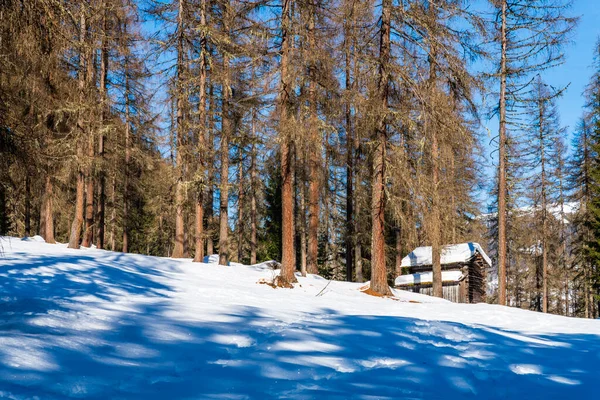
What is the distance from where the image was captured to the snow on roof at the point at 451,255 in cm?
2220

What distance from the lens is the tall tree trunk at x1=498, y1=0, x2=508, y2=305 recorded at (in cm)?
1675

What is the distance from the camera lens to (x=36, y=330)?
3857 millimetres

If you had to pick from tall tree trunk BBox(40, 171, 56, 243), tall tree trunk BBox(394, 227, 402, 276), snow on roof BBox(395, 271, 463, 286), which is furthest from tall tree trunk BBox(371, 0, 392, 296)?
tall tree trunk BBox(394, 227, 402, 276)

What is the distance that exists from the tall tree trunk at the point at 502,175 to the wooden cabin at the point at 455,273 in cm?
380

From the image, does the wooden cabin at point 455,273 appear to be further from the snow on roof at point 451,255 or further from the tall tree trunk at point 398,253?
the tall tree trunk at point 398,253

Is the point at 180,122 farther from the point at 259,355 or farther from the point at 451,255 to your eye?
the point at 451,255

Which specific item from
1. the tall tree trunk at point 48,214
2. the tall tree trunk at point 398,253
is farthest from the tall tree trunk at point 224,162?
the tall tree trunk at point 398,253

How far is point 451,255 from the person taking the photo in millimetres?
22656

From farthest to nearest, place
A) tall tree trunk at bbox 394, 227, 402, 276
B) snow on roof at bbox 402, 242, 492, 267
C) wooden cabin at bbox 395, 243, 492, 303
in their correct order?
1. tall tree trunk at bbox 394, 227, 402, 276
2. snow on roof at bbox 402, 242, 492, 267
3. wooden cabin at bbox 395, 243, 492, 303

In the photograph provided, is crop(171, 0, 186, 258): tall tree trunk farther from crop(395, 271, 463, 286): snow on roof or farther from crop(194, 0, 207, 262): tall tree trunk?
crop(395, 271, 463, 286): snow on roof

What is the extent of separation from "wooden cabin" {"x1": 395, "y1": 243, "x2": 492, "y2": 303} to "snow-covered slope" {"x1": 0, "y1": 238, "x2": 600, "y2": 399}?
15649 millimetres

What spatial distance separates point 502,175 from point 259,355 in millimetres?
16006

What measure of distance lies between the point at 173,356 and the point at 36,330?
53.4 inches

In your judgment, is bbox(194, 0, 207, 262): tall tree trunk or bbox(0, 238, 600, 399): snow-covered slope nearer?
bbox(0, 238, 600, 399): snow-covered slope
